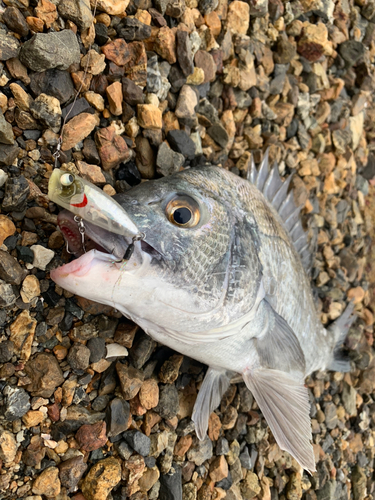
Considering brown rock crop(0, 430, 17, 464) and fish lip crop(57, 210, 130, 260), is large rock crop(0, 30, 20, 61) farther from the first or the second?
brown rock crop(0, 430, 17, 464)

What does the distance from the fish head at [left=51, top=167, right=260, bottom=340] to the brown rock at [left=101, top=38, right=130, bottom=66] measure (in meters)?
0.58

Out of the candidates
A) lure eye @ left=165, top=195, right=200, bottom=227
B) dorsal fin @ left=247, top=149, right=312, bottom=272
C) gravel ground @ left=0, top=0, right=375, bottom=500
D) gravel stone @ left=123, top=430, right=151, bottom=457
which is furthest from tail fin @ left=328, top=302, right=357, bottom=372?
lure eye @ left=165, top=195, right=200, bottom=227

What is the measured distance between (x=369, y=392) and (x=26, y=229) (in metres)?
2.45

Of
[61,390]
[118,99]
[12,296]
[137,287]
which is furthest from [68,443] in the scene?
[118,99]

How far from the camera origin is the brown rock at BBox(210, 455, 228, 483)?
73.5 inches

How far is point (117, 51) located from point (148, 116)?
0.28 meters

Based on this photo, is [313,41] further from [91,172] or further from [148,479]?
[148,479]

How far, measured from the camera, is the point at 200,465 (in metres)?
1.87

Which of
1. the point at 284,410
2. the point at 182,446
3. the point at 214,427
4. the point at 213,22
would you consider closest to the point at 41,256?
the point at 182,446

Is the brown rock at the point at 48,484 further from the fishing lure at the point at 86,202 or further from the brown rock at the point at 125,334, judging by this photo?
the fishing lure at the point at 86,202

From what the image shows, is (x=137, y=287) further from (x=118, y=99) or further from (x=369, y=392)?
(x=369, y=392)

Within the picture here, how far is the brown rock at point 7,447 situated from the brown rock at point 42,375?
147 millimetres

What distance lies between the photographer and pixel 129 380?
1613 millimetres

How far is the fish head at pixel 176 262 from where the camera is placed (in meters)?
1.23
